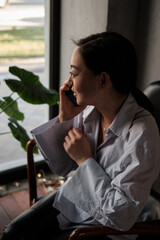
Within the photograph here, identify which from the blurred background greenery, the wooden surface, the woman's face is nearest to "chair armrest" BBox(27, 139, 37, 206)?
the woman's face

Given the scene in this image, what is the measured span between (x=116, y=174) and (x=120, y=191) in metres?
0.14

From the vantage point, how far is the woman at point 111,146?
1.10 m

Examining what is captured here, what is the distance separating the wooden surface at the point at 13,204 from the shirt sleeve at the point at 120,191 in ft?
3.56

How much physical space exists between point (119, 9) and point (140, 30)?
0.67 ft

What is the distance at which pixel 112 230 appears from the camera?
110 centimetres

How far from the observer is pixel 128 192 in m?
1.09

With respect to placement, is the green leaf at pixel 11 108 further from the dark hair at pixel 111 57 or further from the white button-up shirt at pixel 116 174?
the dark hair at pixel 111 57

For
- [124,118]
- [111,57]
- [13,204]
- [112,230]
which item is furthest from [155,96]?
[13,204]

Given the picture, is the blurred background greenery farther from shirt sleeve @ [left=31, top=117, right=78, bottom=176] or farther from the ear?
the ear

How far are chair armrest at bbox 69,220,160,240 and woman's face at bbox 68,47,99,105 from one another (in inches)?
18.3

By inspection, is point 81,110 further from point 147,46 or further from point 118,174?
point 147,46

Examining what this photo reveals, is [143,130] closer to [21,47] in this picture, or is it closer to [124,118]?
[124,118]

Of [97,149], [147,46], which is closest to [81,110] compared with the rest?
[97,149]

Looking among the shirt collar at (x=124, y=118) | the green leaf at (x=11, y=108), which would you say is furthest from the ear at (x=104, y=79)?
the green leaf at (x=11, y=108)
